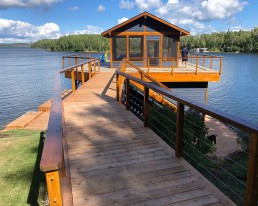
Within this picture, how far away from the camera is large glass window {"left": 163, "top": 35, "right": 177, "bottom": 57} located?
18.3 meters

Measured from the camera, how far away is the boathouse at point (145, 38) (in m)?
18.1

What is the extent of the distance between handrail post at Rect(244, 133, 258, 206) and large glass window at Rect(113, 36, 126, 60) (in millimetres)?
17153

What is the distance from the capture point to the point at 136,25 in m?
18.3

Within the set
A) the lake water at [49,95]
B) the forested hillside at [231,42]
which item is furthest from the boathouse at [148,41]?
the forested hillside at [231,42]

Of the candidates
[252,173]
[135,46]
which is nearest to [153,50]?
[135,46]

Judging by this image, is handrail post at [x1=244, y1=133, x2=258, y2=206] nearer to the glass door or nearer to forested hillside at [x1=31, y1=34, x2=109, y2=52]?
the glass door

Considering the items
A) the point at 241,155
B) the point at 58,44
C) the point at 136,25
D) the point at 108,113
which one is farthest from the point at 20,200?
the point at 58,44

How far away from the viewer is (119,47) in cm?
1895

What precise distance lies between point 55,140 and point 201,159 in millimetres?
4631

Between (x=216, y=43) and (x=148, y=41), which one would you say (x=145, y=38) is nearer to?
(x=148, y=41)

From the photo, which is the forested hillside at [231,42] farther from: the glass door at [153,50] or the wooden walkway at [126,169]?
the wooden walkway at [126,169]

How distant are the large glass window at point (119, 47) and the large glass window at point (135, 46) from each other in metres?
0.53

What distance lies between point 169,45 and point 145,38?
1.85m

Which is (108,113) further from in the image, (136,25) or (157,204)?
(136,25)
